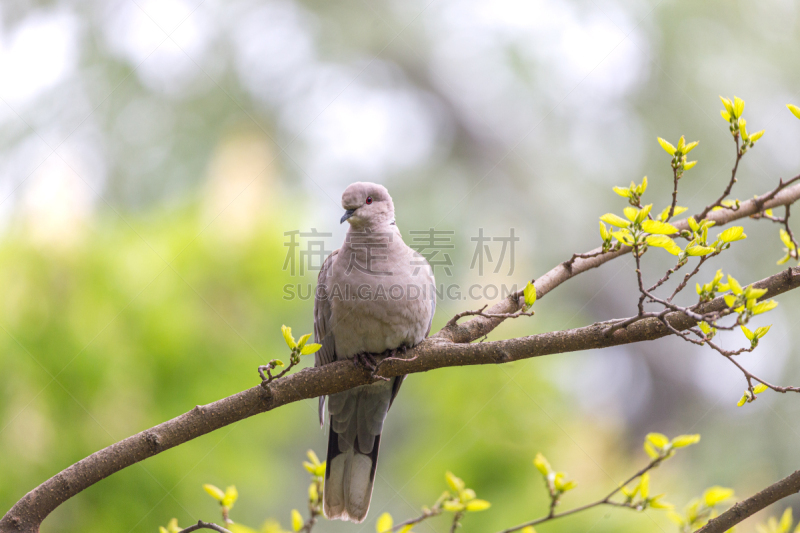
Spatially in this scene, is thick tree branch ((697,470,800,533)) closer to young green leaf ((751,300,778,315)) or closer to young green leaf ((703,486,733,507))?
young green leaf ((703,486,733,507))

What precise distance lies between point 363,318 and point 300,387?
72 centimetres

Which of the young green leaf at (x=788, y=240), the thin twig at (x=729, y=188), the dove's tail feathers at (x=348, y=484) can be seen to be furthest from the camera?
the dove's tail feathers at (x=348, y=484)

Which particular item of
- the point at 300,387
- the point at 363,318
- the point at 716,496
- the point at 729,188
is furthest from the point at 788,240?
the point at 300,387

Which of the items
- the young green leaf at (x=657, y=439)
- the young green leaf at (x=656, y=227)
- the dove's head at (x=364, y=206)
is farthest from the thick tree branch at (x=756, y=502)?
the dove's head at (x=364, y=206)

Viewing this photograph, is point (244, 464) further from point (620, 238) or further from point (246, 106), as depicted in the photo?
point (246, 106)

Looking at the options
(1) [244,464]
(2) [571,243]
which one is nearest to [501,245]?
(2) [571,243]

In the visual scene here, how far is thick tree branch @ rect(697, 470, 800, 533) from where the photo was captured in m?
1.64

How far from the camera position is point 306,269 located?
4.24m

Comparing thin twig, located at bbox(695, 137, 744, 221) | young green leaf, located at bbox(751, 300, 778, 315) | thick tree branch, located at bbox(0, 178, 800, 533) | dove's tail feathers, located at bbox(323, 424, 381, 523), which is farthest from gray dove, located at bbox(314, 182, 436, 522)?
young green leaf, located at bbox(751, 300, 778, 315)

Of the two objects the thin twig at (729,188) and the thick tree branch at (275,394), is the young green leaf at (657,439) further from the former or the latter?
the thin twig at (729,188)

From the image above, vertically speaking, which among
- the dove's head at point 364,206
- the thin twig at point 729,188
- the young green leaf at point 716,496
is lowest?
the young green leaf at point 716,496

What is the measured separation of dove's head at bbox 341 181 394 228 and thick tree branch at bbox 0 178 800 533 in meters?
0.92

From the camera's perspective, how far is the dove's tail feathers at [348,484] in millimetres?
2949

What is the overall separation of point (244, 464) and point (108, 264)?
1.43m
